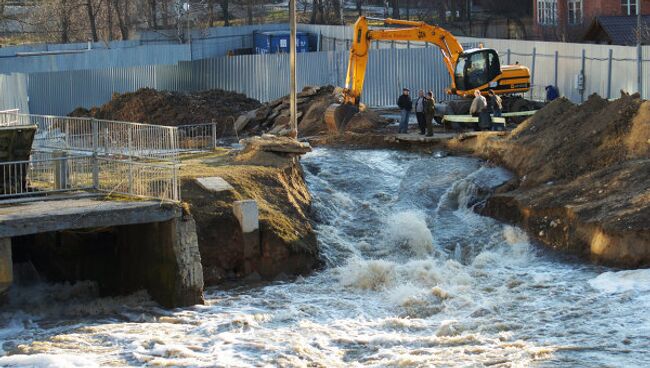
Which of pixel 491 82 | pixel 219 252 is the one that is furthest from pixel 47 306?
pixel 491 82

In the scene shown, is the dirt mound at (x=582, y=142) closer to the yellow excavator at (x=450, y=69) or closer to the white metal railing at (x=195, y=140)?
the yellow excavator at (x=450, y=69)

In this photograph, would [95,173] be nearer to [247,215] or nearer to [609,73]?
[247,215]

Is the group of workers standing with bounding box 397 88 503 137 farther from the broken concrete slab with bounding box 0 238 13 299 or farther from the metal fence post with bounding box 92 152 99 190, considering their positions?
the broken concrete slab with bounding box 0 238 13 299

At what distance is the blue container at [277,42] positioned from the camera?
242 feet

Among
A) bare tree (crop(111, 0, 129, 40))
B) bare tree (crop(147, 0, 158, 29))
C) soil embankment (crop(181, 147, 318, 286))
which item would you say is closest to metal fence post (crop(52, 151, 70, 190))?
soil embankment (crop(181, 147, 318, 286))

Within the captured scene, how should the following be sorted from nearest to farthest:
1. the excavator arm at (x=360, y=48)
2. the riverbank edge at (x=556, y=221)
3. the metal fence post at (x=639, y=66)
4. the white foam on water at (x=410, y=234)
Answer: the riverbank edge at (x=556, y=221) < the white foam on water at (x=410, y=234) < the excavator arm at (x=360, y=48) < the metal fence post at (x=639, y=66)

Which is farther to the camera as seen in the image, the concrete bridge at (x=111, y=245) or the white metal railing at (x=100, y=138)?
the white metal railing at (x=100, y=138)

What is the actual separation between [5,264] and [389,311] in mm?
7456

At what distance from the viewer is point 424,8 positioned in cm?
8750

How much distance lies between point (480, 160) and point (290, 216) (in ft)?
24.4

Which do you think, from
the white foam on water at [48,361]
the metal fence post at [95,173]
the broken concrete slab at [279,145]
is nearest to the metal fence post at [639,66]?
the broken concrete slab at [279,145]

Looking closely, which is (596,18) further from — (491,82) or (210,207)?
(210,207)

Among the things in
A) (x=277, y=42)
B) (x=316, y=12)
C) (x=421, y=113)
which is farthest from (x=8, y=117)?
(x=316, y=12)

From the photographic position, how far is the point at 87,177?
25.3 m
